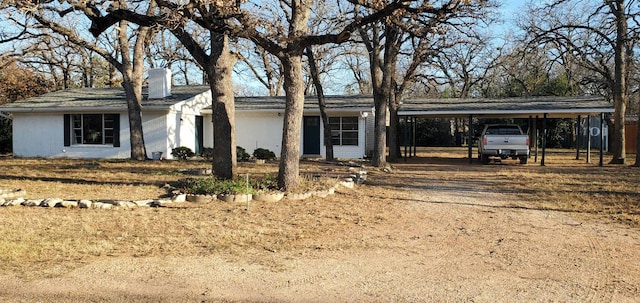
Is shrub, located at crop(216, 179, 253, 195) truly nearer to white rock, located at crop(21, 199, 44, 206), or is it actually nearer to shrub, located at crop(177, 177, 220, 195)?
shrub, located at crop(177, 177, 220, 195)

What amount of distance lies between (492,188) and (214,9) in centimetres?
780

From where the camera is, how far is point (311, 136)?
2428cm

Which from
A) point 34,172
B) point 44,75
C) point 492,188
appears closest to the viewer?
point 492,188

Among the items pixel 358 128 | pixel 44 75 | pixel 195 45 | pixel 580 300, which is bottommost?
pixel 580 300

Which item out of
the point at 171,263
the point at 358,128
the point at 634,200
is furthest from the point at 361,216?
the point at 358,128

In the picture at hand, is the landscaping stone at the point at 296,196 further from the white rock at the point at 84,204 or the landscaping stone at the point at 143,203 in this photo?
the white rock at the point at 84,204

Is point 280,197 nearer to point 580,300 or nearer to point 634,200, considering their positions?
point 580,300

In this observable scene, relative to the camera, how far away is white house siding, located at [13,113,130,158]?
22938mm

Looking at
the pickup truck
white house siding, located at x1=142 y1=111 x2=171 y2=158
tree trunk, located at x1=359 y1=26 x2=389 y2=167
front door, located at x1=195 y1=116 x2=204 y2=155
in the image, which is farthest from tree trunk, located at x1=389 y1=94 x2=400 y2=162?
white house siding, located at x1=142 y1=111 x2=171 y2=158

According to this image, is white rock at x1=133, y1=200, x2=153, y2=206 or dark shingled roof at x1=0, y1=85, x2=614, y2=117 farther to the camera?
dark shingled roof at x1=0, y1=85, x2=614, y2=117

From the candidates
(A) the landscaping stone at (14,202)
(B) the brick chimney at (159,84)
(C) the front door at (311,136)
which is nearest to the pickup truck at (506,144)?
(C) the front door at (311,136)

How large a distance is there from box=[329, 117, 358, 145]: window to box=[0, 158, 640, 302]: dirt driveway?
15912mm

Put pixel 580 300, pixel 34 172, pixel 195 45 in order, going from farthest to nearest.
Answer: pixel 34 172 → pixel 195 45 → pixel 580 300

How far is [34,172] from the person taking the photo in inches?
597
